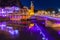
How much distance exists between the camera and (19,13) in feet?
93.9

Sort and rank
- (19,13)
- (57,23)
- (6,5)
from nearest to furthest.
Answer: (57,23), (19,13), (6,5)

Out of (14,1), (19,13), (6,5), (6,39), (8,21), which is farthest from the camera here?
(14,1)

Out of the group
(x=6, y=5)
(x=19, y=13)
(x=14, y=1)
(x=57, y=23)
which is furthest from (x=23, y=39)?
(x=14, y=1)

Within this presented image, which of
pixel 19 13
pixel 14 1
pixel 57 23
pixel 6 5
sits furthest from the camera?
pixel 14 1

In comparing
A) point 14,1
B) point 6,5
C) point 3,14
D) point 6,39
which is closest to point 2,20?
point 3,14

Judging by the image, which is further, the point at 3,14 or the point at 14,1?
the point at 14,1

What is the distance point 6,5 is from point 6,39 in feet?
68.0

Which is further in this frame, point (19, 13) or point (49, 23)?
point (19, 13)

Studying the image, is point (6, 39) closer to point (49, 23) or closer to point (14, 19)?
point (49, 23)

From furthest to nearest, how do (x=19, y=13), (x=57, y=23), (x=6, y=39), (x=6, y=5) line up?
(x=6, y=5)
(x=19, y=13)
(x=57, y=23)
(x=6, y=39)

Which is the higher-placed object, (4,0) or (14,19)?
(4,0)

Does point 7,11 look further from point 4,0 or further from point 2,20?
point 4,0

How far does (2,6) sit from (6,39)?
762 inches

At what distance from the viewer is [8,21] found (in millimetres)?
25734
